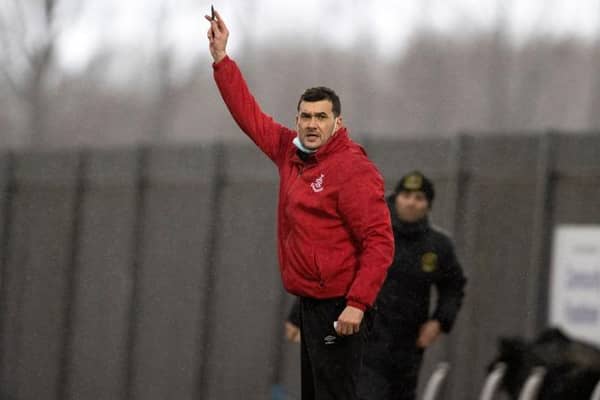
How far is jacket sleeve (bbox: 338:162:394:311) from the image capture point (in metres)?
5.99

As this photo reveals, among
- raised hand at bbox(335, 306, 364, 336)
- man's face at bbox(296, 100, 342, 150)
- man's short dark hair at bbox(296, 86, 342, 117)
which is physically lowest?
raised hand at bbox(335, 306, 364, 336)

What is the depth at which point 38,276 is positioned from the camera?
56.5 feet

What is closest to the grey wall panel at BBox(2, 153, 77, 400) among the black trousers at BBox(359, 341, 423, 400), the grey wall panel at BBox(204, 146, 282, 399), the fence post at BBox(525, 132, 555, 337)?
the grey wall panel at BBox(204, 146, 282, 399)

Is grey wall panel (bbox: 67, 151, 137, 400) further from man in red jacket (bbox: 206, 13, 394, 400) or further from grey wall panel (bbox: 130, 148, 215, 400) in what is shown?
man in red jacket (bbox: 206, 13, 394, 400)

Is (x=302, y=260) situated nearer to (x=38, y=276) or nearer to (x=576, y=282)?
(x=576, y=282)

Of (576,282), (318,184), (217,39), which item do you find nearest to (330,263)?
(318,184)

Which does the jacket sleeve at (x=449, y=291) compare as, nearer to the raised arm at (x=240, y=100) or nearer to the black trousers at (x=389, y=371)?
the black trousers at (x=389, y=371)

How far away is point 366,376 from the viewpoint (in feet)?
28.7

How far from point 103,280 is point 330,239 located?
1042cm

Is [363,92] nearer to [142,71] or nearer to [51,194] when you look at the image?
[142,71]

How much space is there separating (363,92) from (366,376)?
84.1 ft

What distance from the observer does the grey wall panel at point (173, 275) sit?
1520 centimetres

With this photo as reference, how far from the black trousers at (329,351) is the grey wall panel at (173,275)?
896 centimetres

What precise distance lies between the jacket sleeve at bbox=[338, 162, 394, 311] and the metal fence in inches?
236
